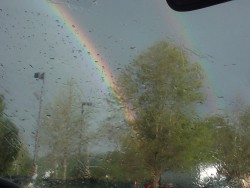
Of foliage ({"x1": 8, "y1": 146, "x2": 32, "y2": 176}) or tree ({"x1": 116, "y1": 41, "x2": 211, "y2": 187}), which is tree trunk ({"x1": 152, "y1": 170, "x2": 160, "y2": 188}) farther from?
foliage ({"x1": 8, "y1": 146, "x2": 32, "y2": 176})

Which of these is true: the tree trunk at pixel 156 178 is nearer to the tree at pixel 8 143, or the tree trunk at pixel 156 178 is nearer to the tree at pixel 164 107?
the tree at pixel 164 107

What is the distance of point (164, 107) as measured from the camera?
20.3ft

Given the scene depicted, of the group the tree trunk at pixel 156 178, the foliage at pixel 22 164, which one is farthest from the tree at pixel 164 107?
the foliage at pixel 22 164

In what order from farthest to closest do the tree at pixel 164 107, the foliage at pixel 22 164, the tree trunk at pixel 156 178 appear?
the tree at pixel 164 107, the tree trunk at pixel 156 178, the foliage at pixel 22 164

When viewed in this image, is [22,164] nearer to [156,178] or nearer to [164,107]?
[156,178]

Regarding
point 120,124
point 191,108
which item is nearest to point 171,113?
point 191,108

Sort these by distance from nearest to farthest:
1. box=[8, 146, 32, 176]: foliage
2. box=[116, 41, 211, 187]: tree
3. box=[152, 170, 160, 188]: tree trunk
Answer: box=[8, 146, 32, 176]: foliage, box=[152, 170, 160, 188]: tree trunk, box=[116, 41, 211, 187]: tree

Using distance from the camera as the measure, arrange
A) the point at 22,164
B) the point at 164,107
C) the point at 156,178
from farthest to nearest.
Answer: the point at 164,107, the point at 156,178, the point at 22,164

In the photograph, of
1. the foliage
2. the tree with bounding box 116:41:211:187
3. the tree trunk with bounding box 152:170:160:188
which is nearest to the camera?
the foliage

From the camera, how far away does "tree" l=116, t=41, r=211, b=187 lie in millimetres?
5219

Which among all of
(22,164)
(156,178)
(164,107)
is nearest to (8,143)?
(22,164)

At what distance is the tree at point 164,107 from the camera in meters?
5.22

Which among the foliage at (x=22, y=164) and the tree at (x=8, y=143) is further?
the tree at (x=8, y=143)

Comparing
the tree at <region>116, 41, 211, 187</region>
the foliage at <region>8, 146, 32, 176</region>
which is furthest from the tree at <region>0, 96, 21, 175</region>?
the tree at <region>116, 41, 211, 187</region>
